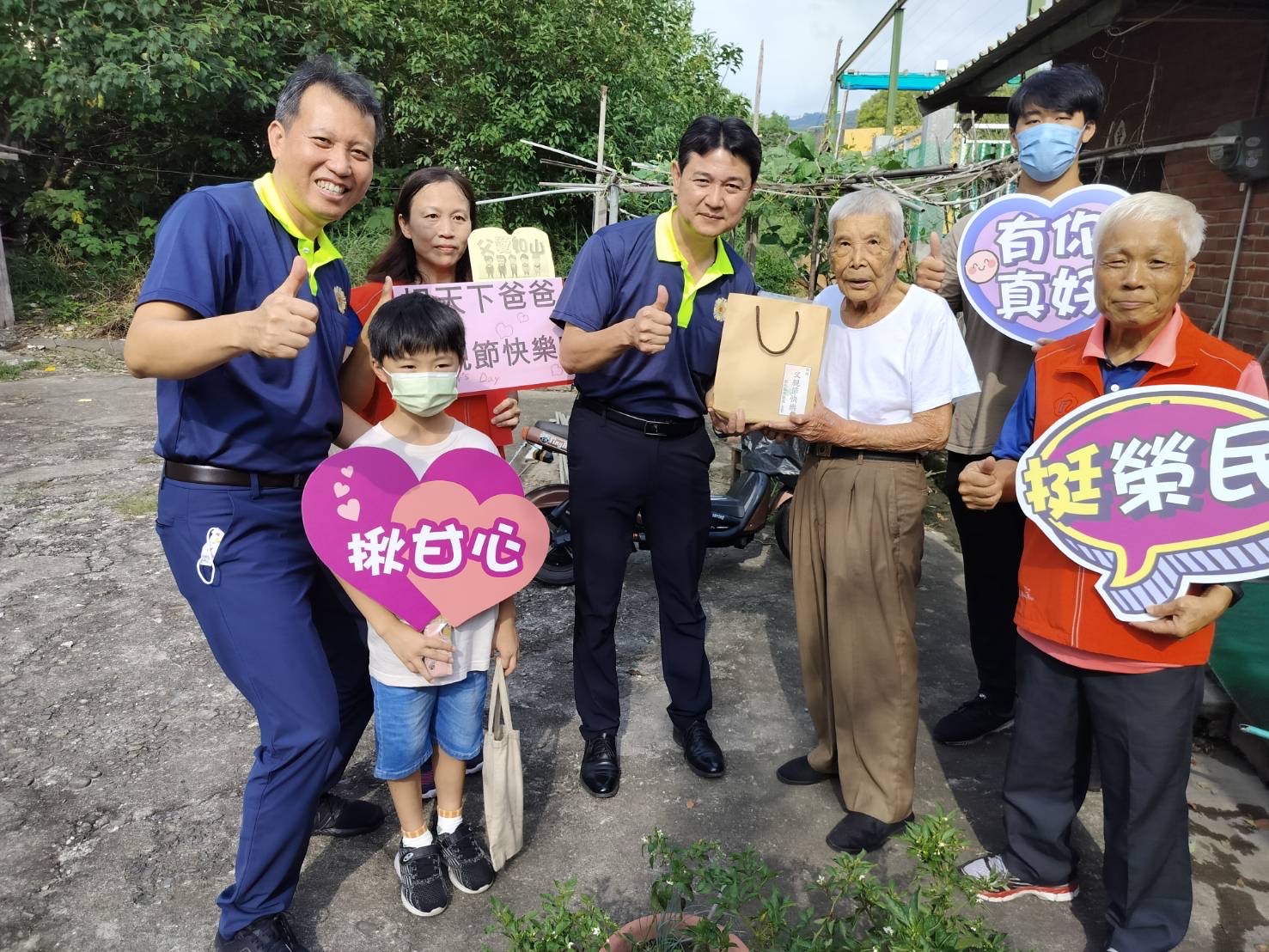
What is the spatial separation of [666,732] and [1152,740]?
1680 mm

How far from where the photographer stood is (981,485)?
219 centimetres

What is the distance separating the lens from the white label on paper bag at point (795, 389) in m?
2.40

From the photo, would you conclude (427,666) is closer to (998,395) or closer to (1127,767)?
(1127,767)

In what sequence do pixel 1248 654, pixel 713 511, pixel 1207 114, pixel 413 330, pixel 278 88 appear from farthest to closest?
pixel 278 88, pixel 1207 114, pixel 713 511, pixel 1248 654, pixel 413 330

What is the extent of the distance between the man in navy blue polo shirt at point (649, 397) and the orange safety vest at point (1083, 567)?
0.99 meters

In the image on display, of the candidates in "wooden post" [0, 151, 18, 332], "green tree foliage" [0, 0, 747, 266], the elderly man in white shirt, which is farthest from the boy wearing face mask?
"wooden post" [0, 151, 18, 332]

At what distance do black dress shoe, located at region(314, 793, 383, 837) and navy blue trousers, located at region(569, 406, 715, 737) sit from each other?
731 mm

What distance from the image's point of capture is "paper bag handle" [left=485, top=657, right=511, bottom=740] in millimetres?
2221

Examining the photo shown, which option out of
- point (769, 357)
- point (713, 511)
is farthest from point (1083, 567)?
point (713, 511)

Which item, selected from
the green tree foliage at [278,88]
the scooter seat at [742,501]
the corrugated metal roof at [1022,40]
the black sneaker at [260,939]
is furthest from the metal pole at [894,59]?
the black sneaker at [260,939]

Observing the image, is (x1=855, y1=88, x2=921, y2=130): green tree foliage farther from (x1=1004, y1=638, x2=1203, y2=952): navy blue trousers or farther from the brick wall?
(x1=1004, y1=638, x2=1203, y2=952): navy blue trousers

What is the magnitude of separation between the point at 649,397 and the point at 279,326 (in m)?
1.24

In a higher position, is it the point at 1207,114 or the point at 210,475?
the point at 1207,114

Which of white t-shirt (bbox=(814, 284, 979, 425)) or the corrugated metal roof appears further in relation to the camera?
the corrugated metal roof
